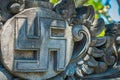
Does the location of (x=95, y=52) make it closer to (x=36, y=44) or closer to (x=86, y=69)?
(x=86, y=69)

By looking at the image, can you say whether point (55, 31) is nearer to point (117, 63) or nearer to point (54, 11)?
point (54, 11)

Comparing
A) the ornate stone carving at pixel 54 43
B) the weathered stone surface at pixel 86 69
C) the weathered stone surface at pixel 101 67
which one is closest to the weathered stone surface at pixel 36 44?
the ornate stone carving at pixel 54 43

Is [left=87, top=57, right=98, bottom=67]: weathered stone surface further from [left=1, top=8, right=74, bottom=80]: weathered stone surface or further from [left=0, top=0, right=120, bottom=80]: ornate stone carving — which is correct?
[left=1, top=8, right=74, bottom=80]: weathered stone surface

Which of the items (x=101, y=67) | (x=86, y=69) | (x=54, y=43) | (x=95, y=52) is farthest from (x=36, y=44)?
(x=101, y=67)

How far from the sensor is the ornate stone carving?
4.54m

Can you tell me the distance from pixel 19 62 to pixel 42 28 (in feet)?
1.77

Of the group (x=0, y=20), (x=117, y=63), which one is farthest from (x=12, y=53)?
(x=117, y=63)

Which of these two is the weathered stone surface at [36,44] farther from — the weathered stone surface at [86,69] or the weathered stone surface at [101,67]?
the weathered stone surface at [101,67]

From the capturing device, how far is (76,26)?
507 centimetres

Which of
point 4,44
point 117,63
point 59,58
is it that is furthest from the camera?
point 117,63

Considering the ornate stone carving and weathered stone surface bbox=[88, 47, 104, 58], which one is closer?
the ornate stone carving

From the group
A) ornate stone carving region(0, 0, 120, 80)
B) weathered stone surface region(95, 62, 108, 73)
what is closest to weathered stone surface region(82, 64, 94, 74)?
ornate stone carving region(0, 0, 120, 80)

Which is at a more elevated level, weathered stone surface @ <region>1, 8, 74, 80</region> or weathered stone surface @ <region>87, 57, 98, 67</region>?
weathered stone surface @ <region>1, 8, 74, 80</region>

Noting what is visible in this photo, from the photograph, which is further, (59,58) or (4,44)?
(59,58)
